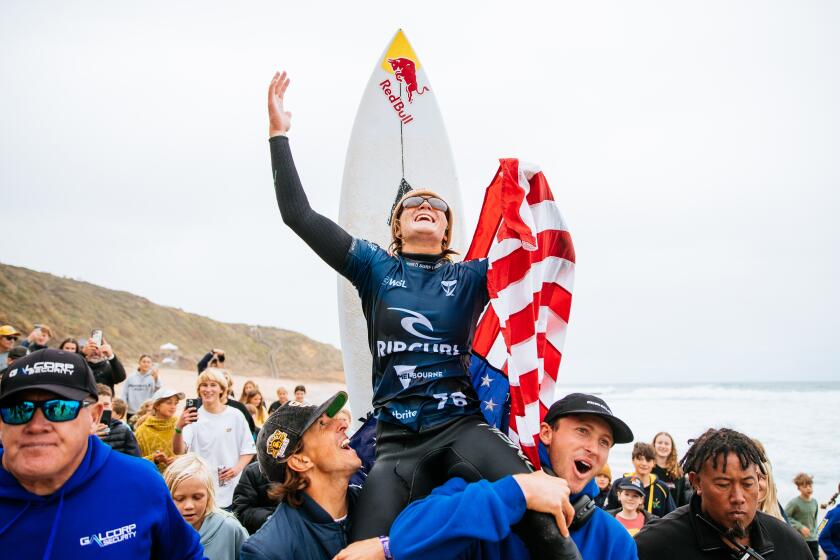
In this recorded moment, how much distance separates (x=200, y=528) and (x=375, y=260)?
1667 mm

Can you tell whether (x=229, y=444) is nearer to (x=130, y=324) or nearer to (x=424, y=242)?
(x=424, y=242)

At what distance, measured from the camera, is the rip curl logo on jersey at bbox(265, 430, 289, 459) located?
2.36 metres

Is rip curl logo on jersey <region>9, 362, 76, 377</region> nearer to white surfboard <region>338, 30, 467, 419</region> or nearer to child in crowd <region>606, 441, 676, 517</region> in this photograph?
white surfboard <region>338, 30, 467, 419</region>

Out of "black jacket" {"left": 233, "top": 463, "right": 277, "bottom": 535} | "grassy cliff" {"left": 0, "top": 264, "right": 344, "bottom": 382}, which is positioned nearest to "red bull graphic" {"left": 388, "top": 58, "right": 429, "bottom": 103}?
"black jacket" {"left": 233, "top": 463, "right": 277, "bottom": 535}

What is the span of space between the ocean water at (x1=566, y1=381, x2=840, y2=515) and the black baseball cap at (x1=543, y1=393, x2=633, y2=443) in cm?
1030

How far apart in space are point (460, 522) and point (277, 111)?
5.81ft

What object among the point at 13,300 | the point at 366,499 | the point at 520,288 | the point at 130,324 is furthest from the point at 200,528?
the point at 130,324

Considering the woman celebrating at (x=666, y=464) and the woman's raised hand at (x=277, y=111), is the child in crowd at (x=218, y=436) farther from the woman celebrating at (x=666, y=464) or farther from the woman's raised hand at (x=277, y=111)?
the woman celebrating at (x=666, y=464)

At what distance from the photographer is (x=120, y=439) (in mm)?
4488

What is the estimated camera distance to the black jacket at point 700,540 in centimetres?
265

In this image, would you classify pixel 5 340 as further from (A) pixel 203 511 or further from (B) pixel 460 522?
(B) pixel 460 522

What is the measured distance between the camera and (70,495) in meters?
1.87

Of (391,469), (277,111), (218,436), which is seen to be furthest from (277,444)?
(218,436)

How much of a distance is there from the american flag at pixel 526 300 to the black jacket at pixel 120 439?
113 inches
